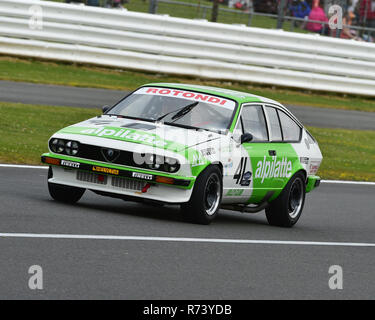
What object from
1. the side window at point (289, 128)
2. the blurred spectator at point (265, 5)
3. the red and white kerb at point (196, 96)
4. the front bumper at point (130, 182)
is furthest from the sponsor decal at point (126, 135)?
the blurred spectator at point (265, 5)

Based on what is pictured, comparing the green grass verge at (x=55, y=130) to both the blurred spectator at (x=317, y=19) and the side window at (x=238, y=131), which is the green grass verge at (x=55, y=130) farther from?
the blurred spectator at (x=317, y=19)

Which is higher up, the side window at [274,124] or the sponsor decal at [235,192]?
the side window at [274,124]

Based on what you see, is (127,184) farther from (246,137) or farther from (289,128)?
(289,128)

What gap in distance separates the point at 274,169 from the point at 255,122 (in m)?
0.58

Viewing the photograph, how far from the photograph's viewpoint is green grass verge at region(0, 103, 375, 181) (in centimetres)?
1459

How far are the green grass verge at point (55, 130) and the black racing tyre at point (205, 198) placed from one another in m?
4.50

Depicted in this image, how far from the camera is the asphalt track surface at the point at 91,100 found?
1894cm

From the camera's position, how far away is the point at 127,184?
9.62 meters

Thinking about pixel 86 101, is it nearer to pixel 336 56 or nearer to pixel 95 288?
pixel 336 56

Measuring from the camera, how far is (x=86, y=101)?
19.4 metres

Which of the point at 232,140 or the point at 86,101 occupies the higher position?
the point at 232,140

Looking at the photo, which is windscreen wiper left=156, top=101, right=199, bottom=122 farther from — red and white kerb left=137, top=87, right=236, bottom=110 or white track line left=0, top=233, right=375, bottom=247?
white track line left=0, top=233, right=375, bottom=247
